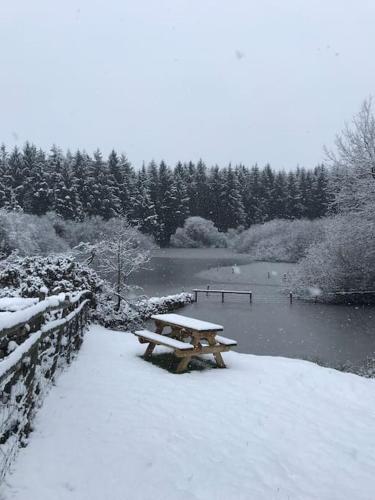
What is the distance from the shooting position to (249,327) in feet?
65.3

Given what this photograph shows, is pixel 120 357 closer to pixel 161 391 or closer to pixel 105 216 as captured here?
pixel 161 391

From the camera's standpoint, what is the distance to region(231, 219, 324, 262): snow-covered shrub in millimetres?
57531

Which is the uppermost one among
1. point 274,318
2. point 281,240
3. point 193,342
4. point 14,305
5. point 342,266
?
point 281,240

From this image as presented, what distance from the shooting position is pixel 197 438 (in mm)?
5035

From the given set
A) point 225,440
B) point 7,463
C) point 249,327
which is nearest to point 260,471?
point 225,440

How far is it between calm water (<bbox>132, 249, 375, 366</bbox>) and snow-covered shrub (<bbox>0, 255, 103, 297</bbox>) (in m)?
5.79

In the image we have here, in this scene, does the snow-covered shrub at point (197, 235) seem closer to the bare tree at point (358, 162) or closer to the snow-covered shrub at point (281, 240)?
the snow-covered shrub at point (281, 240)

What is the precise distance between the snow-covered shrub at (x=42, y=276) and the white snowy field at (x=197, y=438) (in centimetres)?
455

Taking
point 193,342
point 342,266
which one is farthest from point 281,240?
point 193,342

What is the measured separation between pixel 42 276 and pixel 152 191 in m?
67.5

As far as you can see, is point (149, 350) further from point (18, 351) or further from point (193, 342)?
point (18, 351)

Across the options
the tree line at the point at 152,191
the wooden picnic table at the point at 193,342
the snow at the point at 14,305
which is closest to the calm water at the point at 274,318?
the wooden picnic table at the point at 193,342

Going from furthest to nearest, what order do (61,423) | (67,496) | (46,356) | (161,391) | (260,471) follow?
(161,391)
(46,356)
(61,423)
(260,471)
(67,496)

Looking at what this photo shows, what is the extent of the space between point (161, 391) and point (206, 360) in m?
2.58
